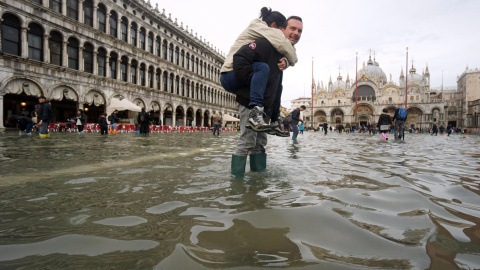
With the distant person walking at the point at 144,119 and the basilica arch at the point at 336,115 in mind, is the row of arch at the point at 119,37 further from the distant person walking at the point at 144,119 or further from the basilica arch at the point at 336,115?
the basilica arch at the point at 336,115

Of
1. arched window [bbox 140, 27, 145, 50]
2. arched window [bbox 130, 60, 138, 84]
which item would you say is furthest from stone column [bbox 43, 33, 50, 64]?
arched window [bbox 140, 27, 145, 50]

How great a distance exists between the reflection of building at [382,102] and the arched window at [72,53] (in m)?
58.4

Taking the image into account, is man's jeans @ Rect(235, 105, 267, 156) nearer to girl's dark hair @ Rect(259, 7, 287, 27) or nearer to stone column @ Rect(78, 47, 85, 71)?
girl's dark hair @ Rect(259, 7, 287, 27)

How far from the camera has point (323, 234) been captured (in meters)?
1.19

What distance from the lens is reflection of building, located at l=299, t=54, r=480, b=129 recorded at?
6350 centimetres

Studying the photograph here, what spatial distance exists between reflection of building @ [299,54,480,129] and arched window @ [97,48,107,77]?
5602 cm

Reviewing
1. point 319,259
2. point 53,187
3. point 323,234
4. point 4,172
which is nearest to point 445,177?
point 323,234

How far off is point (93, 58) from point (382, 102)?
238 ft

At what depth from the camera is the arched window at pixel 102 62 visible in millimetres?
21484

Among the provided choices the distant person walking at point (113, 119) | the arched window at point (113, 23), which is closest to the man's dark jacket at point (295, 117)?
the distant person walking at point (113, 119)

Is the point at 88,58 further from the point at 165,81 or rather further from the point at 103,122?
the point at 103,122

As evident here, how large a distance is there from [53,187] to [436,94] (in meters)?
108

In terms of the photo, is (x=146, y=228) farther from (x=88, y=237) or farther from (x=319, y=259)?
(x=319, y=259)

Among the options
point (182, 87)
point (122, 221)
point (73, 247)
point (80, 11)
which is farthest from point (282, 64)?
point (182, 87)
